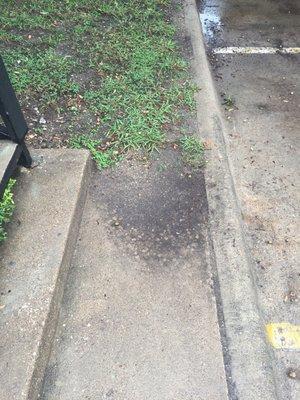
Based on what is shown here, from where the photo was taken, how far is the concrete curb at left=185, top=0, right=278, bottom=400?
225cm

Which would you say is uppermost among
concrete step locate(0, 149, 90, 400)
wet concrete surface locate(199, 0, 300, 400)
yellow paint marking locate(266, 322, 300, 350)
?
concrete step locate(0, 149, 90, 400)

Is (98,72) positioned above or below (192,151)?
above

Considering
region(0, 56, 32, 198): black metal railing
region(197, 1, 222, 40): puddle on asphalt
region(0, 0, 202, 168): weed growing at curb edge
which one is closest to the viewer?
region(0, 56, 32, 198): black metal railing

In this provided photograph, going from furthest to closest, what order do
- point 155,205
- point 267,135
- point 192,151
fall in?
point 267,135 < point 192,151 < point 155,205

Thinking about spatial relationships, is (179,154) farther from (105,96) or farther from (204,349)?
(204,349)

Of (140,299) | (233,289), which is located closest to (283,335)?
(233,289)

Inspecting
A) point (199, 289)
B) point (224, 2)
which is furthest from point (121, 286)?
point (224, 2)

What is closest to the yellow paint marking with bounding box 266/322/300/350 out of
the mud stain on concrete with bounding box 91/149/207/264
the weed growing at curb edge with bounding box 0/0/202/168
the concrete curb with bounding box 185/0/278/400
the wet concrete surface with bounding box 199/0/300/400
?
the wet concrete surface with bounding box 199/0/300/400

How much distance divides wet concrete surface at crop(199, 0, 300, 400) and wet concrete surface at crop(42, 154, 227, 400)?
0.46m

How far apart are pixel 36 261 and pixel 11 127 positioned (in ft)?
2.83

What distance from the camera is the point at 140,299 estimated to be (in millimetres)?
2504

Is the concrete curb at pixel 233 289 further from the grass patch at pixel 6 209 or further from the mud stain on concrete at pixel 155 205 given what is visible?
the grass patch at pixel 6 209

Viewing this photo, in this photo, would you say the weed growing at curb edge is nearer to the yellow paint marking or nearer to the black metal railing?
the black metal railing

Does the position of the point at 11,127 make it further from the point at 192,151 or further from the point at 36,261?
the point at 192,151
